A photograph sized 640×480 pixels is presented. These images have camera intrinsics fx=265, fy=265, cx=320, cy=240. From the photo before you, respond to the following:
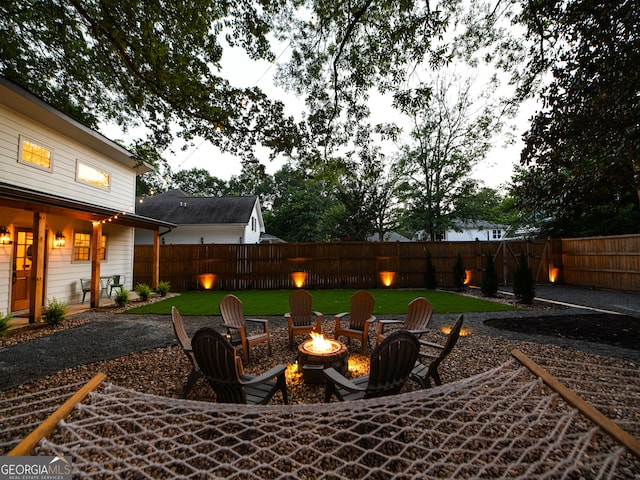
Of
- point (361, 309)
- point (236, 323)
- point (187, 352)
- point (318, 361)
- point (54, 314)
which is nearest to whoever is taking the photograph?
point (187, 352)

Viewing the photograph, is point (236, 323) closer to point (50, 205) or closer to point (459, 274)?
point (50, 205)

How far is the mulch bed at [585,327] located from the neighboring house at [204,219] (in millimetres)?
14644

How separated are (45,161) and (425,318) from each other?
33.7 ft

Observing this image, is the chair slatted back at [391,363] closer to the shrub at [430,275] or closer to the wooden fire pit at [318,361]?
the wooden fire pit at [318,361]

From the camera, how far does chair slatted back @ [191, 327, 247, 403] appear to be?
2439 millimetres

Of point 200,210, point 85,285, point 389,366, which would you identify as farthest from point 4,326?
point 200,210

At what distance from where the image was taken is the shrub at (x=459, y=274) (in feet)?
36.8

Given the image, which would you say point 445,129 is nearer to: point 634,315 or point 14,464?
point 634,315

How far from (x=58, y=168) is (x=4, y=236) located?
232 centimetres

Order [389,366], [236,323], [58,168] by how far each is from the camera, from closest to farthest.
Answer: [389,366], [236,323], [58,168]

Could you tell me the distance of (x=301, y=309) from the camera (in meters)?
5.00

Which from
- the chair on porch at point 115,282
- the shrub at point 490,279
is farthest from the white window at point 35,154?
the shrub at point 490,279

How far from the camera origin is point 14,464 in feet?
5.09

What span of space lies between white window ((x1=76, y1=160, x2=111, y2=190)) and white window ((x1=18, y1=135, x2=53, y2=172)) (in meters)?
0.86
